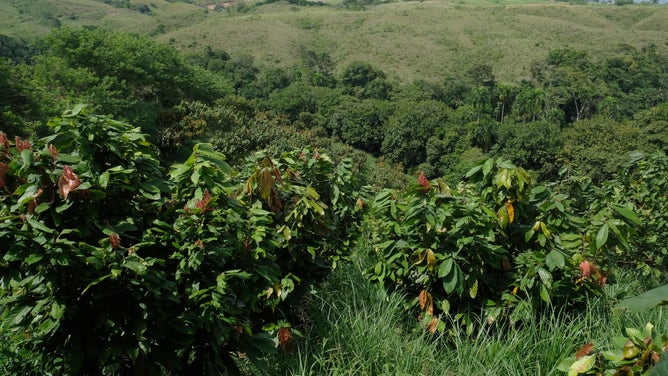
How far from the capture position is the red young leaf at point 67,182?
1929mm

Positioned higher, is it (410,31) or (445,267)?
(445,267)

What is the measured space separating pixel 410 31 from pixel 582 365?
109m

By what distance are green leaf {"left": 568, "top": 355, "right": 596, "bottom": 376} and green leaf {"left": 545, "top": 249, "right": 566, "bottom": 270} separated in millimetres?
998

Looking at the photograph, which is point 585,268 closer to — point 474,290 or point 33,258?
point 474,290

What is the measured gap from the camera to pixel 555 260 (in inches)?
105

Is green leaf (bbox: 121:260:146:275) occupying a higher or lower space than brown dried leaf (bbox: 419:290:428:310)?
higher

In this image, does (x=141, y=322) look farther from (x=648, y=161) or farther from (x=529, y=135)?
(x=529, y=135)

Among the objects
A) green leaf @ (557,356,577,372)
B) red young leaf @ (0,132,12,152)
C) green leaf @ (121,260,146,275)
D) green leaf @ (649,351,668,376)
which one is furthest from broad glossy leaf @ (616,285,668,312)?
red young leaf @ (0,132,12,152)

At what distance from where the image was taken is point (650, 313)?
3037 mm

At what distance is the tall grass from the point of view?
96.0 inches

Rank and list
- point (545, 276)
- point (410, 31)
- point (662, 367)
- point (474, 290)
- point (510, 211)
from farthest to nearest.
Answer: point (410, 31), point (510, 211), point (474, 290), point (545, 276), point (662, 367)

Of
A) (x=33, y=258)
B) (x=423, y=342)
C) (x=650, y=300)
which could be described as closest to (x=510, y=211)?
(x=423, y=342)

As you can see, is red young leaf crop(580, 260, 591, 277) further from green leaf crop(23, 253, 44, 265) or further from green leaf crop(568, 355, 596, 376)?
green leaf crop(23, 253, 44, 265)

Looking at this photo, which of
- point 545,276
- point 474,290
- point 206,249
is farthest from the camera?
point 474,290
